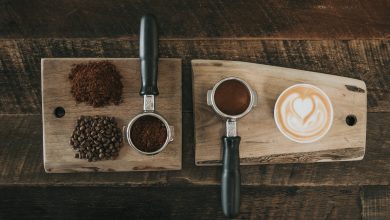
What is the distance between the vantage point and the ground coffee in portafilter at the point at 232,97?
1.25m

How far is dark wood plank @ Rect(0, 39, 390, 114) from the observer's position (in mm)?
1354

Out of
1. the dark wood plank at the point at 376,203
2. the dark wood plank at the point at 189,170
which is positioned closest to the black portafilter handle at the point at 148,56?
the dark wood plank at the point at 189,170

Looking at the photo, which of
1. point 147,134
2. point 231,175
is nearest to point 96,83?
point 147,134

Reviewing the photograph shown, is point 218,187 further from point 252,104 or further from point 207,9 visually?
point 207,9

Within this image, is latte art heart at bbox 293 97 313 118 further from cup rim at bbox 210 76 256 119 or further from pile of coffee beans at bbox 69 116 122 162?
pile of coffee beans at bbox 69 116 122 162

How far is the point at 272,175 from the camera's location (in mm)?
1387

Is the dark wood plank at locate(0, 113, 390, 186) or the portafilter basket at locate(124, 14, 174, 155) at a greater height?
the portafilter basket at locate(124, 14, 174, 155)

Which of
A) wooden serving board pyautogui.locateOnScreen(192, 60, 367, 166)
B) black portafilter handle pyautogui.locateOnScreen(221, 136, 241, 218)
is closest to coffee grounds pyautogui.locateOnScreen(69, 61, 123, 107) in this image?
wooden serving board pyautogui.locateOnScreen(192, 60, 367, 166)

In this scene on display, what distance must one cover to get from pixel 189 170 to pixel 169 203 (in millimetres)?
→ 141

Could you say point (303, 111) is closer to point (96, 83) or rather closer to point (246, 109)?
point (246, 109)

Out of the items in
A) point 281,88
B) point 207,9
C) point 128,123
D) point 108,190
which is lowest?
point 108,190

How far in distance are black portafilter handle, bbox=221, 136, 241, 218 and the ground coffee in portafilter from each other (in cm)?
9

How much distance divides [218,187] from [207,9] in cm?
62

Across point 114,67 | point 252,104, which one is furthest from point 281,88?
point 114,67
